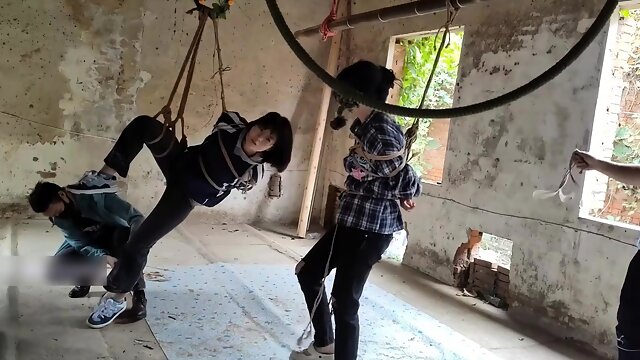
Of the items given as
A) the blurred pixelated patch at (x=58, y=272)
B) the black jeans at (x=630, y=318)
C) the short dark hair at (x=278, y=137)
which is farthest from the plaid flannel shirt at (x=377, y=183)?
the blurred pixelated patch at (x=58, y=272)

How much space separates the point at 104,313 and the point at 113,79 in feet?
10.2

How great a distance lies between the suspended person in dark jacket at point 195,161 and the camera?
95.4 inches

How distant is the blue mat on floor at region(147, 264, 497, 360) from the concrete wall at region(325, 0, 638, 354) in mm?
750

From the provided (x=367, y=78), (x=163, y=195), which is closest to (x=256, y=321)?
(x=163, y=195)

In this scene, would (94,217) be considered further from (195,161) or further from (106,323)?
(195,161)

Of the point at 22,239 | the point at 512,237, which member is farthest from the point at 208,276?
the point at 512,237

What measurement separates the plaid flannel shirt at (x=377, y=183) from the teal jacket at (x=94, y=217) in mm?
1199

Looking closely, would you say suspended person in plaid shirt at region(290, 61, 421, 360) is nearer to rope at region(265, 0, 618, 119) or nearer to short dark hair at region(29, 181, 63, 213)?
rope at region(265, 0, 618, 119)

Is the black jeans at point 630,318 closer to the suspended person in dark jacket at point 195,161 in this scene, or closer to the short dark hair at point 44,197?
the suspended person in dark jacket at point 195,161

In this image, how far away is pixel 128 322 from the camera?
3.03m

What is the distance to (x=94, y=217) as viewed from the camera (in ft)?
9.30

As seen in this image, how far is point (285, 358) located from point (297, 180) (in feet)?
11.9

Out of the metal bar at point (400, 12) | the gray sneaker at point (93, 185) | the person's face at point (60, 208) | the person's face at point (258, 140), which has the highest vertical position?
the metal bar at point (400, 12)

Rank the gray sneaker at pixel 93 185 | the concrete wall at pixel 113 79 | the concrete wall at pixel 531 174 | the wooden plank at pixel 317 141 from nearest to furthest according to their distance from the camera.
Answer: the gray sneaker at pixel 93 185, the concrete wall at pixel 531 174, the concrete wall at pixel 113 79, the wooden plank at pixel 317 141
